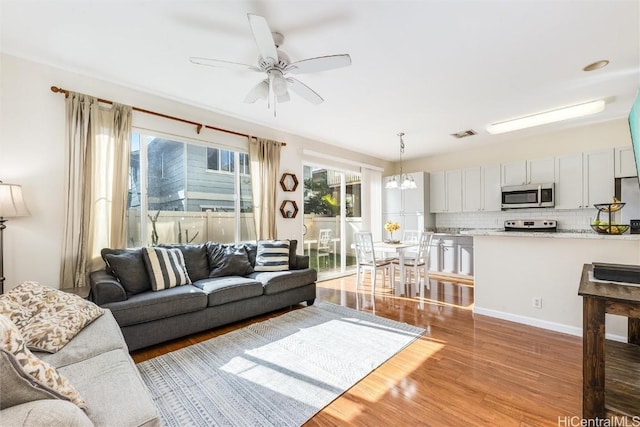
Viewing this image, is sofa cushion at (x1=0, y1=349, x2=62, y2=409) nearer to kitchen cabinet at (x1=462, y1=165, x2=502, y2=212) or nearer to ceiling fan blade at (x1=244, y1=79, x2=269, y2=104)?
ceiling fan blade at (x1=244, y1=79, x2=269, y2=104)

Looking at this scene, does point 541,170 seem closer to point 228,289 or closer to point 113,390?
point 228,289

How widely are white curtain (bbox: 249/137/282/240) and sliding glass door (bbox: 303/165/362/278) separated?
0.97 metres

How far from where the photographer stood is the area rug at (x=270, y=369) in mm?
1741

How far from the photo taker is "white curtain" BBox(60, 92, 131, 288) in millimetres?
2730

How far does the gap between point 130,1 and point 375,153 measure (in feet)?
16.0

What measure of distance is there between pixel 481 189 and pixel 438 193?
2.70 feet

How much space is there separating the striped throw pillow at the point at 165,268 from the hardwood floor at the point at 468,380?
0.58m

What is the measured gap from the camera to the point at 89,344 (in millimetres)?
1639

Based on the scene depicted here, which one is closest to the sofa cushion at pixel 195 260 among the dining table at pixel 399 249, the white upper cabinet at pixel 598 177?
the dining table at pixel 399 249

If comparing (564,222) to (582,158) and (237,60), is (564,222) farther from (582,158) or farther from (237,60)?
(237,60)

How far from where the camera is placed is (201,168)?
3793mm

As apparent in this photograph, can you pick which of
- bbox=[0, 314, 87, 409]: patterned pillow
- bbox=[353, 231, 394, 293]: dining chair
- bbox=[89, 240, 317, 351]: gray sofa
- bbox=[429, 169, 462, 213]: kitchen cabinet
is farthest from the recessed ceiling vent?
bbox=[0, 314, 87, 409]: patterned pillow

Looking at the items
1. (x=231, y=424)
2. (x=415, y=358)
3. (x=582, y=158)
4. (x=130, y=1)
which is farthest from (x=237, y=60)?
(x=582, y=158)

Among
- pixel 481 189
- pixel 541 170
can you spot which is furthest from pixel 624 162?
pixel 481 189
